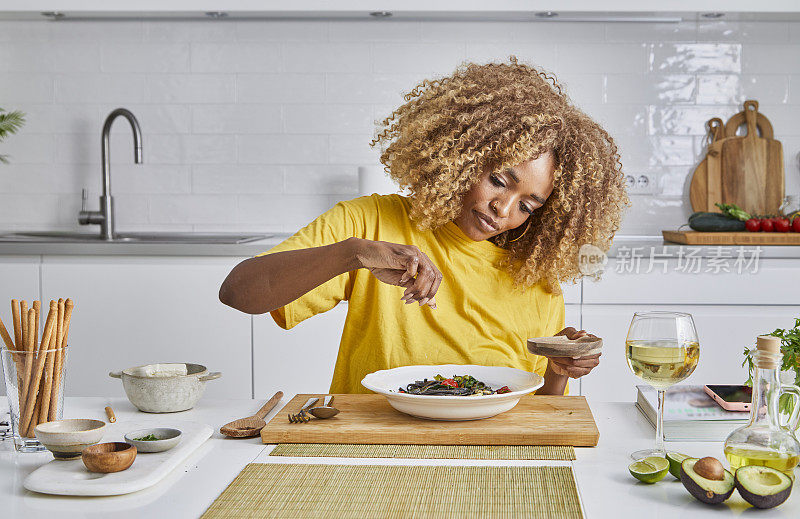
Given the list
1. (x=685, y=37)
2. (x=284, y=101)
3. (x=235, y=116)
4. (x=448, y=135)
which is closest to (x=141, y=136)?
(x=235, y=116)

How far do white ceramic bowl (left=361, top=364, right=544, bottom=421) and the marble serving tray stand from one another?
0.32 meters

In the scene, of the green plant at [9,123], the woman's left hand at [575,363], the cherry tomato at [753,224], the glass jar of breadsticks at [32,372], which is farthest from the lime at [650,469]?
the green plant at [9,123]

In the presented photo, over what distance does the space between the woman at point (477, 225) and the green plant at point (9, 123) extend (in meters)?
2.19

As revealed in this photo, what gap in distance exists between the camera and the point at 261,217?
350 centimetres

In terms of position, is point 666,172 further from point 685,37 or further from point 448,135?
point 448,135

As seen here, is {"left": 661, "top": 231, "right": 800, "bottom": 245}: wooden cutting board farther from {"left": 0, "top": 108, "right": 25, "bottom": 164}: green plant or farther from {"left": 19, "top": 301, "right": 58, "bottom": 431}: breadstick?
{"left": 0, "top": 108, "right": 25, "bottom": 164}: green plant

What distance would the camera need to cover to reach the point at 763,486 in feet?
3.13

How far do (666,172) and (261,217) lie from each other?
173 cm

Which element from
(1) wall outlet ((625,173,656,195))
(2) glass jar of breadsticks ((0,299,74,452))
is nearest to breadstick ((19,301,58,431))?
(2) glass jar of breadsticks ((0,299,74,452))

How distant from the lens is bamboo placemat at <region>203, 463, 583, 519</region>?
3.15ft

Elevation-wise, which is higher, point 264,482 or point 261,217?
point 261,217

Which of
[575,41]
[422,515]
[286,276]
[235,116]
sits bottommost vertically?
[422,515]

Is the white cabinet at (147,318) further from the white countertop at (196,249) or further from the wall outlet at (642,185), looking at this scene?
the wall outlet at (642,185)

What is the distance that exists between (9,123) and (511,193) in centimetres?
258
